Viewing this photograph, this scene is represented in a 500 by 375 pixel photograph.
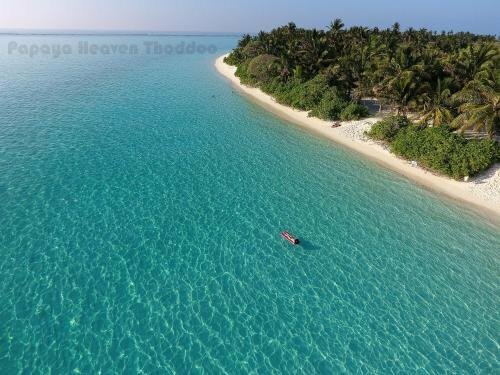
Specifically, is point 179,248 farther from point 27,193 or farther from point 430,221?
point 430,221

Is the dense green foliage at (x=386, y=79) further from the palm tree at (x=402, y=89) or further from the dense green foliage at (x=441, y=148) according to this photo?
the dense green foliage at (x=441, y=148)

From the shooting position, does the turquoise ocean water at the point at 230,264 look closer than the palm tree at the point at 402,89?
Yes

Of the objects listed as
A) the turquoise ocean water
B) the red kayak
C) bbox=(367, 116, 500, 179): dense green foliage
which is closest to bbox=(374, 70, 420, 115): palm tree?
bbox=(367, 116, 500, 179): dense green foliage

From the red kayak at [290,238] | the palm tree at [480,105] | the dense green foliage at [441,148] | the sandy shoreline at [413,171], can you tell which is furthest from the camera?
the palm tree at [480,105]

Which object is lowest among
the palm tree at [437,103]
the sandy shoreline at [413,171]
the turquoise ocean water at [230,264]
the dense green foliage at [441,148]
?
the turquoise ocean water at [230,264]

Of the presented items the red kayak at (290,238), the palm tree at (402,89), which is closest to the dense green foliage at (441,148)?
the palm tree at (402,89)

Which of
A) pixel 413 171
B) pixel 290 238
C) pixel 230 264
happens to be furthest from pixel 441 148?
pixel 230 264

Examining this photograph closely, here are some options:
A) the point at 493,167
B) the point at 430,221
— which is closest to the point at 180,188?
the point at 430,221

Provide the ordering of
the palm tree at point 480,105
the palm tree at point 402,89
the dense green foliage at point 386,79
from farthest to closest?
1. the palm tree at point 402,89
2. the dense green foliage at point 386,79
3. the palm tree at point 480,105
